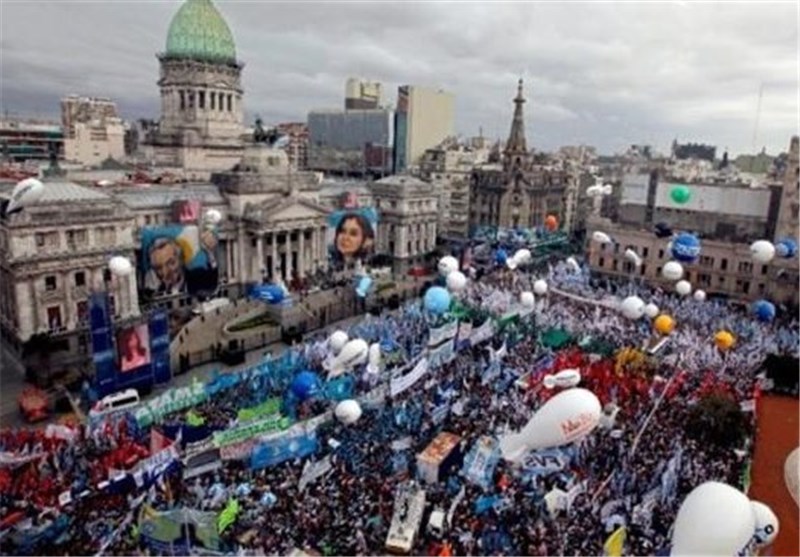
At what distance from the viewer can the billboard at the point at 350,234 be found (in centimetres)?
5794

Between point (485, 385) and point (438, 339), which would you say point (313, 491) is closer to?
point (485, 385)

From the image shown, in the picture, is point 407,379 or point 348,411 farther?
point 407,379

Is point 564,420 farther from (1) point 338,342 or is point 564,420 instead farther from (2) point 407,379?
(1) point 338,342

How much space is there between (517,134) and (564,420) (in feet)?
199

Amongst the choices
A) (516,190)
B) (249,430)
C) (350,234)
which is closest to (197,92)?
(350,234)

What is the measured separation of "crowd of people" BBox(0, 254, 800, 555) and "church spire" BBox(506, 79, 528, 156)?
44.5 m

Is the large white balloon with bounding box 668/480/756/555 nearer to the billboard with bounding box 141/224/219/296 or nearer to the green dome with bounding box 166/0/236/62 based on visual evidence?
the billboard with bounding box 141/224/219/296

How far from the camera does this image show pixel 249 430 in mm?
23094

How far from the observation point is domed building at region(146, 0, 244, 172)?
64500mm

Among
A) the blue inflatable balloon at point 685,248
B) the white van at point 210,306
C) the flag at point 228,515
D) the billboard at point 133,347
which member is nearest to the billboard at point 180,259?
the white van at point 210,306

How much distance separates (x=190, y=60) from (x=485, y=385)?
50497 millimetres

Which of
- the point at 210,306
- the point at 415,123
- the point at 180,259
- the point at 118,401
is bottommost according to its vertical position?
the point at 118,401

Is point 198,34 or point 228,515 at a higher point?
point 198,34

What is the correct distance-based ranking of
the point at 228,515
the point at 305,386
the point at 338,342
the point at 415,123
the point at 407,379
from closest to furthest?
1. the point at 228,515
2. the point at 305,386
3. the point at 407,379
4. the point at 338,342
5. the point at 415,123
